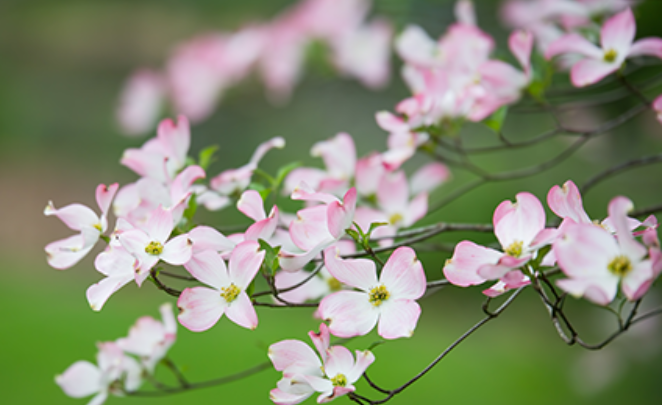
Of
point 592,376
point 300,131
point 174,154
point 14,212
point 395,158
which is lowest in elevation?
point 592,376

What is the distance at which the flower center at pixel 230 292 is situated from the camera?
16.3 inches

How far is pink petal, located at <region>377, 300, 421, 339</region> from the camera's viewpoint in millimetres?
388

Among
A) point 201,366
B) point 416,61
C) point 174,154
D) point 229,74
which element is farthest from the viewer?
point 201,366

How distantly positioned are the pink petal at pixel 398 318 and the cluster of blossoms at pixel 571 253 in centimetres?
4

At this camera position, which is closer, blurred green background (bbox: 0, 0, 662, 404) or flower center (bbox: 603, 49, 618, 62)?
flower center (bbox: 603, 49, 618, 62)

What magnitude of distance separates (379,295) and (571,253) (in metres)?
0.14

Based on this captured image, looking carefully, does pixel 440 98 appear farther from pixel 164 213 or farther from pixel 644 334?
pixel 644 334

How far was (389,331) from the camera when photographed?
39cm

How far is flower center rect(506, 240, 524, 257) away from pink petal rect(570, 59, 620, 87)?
221 millimetres

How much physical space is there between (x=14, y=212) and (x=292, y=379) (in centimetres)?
350

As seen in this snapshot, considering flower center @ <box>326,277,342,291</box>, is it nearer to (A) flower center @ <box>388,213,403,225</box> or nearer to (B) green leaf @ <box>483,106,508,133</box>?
(A) flower center @ <box>388,213,403,225</box>

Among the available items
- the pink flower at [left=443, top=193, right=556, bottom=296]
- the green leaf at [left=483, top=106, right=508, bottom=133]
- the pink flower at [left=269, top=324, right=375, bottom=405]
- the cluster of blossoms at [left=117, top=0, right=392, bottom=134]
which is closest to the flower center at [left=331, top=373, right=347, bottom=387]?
the pink flower at [left=269, top=324, right=375, bottom=405]

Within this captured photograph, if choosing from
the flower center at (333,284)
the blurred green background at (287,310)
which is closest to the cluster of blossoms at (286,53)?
the blurred green background at (287,310)

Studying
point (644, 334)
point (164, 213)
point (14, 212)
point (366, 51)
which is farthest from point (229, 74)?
point (14, 212)
